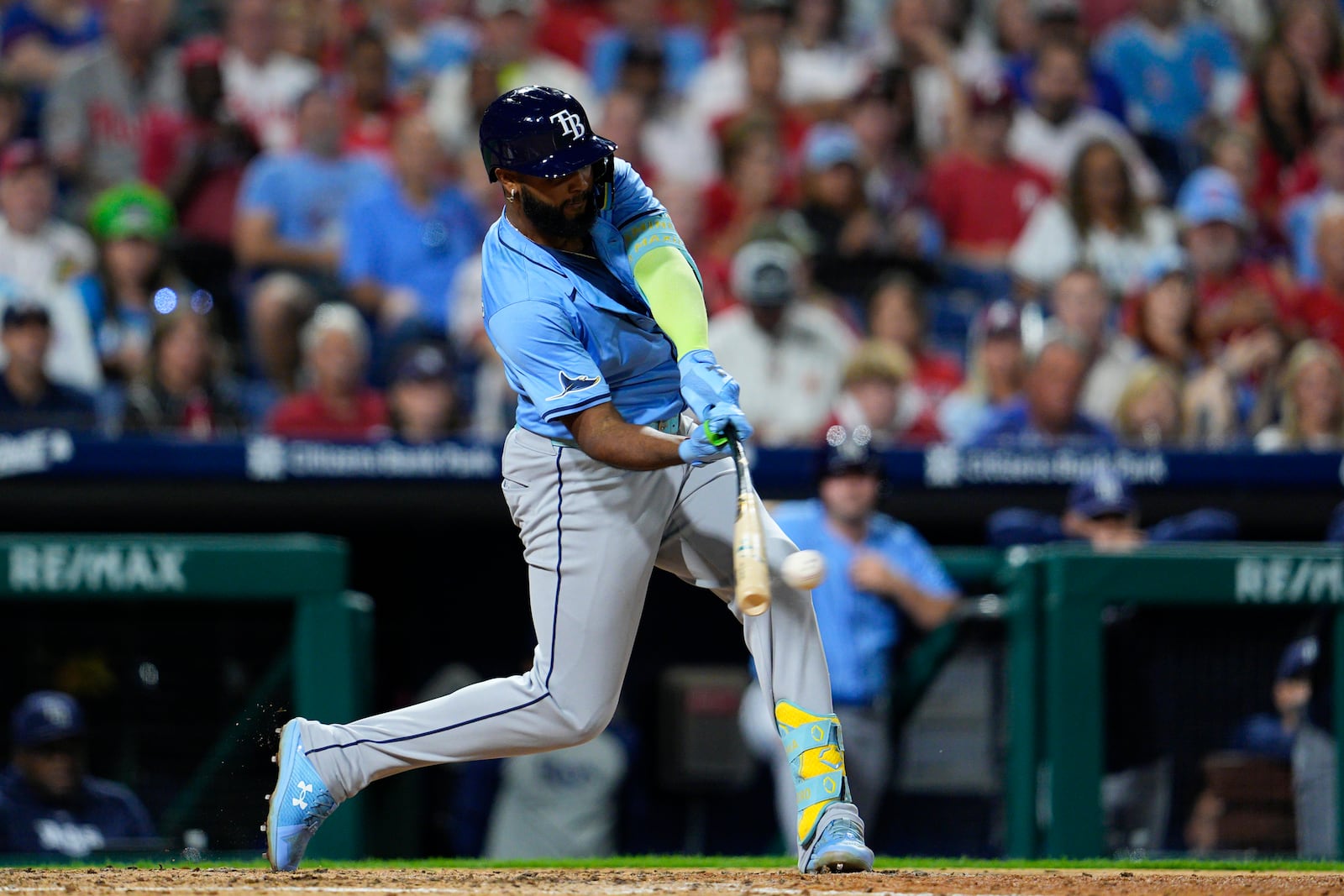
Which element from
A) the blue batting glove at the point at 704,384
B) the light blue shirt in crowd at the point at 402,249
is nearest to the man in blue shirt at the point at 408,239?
the light blue shirt in crowd at the point at 402,249

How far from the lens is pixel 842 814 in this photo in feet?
11.6

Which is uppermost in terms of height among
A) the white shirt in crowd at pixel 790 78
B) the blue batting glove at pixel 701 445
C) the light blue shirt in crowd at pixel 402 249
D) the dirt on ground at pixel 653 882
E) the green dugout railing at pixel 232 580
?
the white shirt in crowd at pixel 790 78

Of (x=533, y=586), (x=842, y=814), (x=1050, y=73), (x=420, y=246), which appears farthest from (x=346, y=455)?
(x=1050, y=73)

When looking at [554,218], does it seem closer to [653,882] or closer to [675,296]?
[675,296]

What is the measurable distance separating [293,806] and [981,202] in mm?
5560

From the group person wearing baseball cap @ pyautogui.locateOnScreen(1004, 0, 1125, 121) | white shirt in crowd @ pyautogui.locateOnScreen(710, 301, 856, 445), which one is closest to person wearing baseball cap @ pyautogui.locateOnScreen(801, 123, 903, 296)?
white shirt in crowd @ pyautogui.locateOnScreen(710, 301, 856, 445)

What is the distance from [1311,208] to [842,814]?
5.96 metres

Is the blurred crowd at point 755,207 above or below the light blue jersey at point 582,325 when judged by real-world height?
above

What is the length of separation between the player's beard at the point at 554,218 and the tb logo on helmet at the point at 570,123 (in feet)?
0.50

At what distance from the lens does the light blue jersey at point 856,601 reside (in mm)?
5594

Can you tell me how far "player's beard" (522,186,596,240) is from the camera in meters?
3.49

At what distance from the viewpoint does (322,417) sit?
21.6ft

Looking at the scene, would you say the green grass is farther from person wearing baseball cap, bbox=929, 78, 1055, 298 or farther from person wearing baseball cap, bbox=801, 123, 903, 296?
person wearing baseball cap, bbox=929, 78, 1055, 298

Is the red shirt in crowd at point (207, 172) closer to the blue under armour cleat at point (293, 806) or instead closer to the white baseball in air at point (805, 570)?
the blue under armour cleat at point (293, 806)
